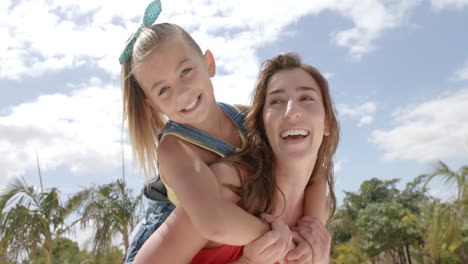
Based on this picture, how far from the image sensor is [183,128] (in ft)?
8.54

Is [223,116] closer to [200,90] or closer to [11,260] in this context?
[200,90]

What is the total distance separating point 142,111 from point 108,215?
9554 mm

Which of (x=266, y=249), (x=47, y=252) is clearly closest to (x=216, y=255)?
(x=266, y=249)

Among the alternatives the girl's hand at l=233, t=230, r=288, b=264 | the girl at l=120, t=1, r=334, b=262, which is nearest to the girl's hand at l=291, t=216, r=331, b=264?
the girl at l=120, t=1, r=334, b=262

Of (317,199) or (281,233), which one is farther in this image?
(317,199)

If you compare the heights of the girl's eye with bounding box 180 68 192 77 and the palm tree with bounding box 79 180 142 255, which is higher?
the palm tree with bounding box 79 180 142 255

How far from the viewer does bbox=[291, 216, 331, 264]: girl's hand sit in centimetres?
249

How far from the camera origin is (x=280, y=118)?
2457 millimetres

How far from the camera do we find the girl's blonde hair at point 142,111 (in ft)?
8.75

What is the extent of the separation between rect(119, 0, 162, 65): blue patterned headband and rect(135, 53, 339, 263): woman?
643 mm

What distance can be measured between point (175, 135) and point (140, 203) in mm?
9832

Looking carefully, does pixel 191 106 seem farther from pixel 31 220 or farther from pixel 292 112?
pixel 31 220

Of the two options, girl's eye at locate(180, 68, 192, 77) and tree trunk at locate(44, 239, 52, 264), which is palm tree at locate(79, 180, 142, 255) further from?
girl's eye at locate(180, 68, 192, 77)

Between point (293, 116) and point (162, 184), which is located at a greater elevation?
point (293, 116)
